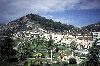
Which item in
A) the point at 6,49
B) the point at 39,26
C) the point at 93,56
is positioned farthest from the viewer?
the point at 39,26

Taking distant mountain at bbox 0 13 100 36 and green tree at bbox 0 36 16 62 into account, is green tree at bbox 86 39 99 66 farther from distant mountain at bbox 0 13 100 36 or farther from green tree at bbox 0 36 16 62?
distant mountain at bbox 0 13 100 36

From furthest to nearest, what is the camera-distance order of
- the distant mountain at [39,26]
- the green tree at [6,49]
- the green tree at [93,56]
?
the distant mountain at [39,26]
the green tree at [6,49]
the green tree at [93,56]

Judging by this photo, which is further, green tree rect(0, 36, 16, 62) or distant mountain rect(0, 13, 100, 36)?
distant mountain rect(0, 13, 100, 36)

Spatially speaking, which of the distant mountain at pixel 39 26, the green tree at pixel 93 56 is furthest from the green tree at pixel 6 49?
the distant mountain at pixel 39 26

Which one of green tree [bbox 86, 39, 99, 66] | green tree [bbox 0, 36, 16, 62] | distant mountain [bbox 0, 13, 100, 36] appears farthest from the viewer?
distant mountain [bbox 0, 13, 100, 36]

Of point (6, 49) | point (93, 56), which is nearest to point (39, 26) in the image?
point (6, 49)

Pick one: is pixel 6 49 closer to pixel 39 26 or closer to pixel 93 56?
pixel 93 56

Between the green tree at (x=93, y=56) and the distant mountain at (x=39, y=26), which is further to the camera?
the distant mountain at (x=39, y=26)

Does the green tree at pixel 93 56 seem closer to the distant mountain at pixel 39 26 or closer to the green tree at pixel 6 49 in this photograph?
the green tree at pixel 6 49

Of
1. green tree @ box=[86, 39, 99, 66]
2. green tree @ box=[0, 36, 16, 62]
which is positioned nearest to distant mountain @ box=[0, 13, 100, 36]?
green tree @ box=[0, 36, 16, 62]

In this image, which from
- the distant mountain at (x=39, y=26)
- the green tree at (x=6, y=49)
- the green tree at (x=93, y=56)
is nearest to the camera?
the green tree at (x=93, y=56)

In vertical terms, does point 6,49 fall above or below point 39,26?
above
